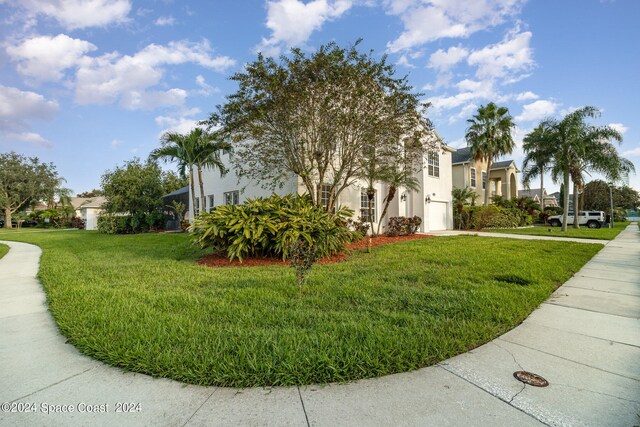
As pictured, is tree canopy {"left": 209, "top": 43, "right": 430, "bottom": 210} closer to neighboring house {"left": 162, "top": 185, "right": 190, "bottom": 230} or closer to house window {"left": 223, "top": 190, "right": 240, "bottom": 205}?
house window {"left": 223, "top": 190, "right": 240, "bottom": 205}

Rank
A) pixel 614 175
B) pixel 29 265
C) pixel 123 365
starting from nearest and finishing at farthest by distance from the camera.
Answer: pixel 123 365, pixel 29 265, pixel 614 175

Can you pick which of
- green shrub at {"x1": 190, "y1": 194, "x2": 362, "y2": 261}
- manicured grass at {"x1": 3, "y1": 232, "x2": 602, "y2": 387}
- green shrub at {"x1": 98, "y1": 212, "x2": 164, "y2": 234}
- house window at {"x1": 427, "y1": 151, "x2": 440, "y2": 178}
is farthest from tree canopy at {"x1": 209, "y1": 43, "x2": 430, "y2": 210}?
green shrub at {"x1": 98, "y1": 212, "x2": 164, "y2": 234}

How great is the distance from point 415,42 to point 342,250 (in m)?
7.62

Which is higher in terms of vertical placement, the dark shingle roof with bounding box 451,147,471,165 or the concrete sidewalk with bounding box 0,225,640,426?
the dark shingle roof with bounding box 451,147,471,165

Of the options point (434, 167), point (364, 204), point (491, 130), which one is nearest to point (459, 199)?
point (434, 167)

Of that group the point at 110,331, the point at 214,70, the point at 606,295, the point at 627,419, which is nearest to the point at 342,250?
the point at 606,295

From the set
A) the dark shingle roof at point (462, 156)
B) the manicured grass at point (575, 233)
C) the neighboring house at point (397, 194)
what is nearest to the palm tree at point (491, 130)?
the dark shingle roof at point (462, 156)

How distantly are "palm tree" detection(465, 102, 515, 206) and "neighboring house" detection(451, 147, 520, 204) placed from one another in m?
1.99

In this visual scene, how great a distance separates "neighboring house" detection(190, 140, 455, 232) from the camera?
612 inches

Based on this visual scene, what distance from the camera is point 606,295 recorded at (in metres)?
4.89

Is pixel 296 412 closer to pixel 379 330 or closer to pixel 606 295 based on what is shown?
pixel 379 330

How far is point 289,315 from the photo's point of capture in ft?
12.2

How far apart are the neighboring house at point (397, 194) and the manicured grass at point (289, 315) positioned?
841 cm

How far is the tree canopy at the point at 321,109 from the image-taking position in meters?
10.2
